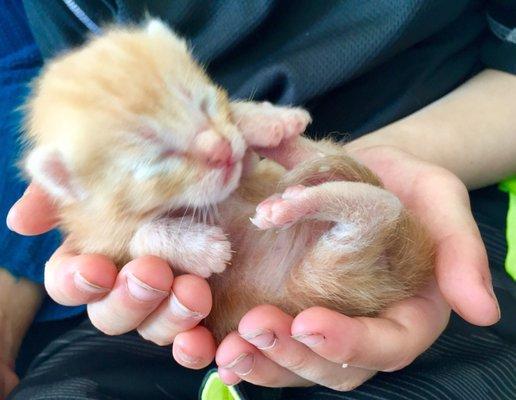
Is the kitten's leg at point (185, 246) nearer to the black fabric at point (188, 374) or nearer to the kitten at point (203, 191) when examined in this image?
the kitten at point (203, 191)

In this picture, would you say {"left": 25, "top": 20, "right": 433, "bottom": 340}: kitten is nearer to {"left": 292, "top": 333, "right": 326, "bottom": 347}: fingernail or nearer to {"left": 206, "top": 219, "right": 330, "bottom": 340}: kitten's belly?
{"left": 206, "top": 219, "right": 330, "bottom": 340}: kitten's belly

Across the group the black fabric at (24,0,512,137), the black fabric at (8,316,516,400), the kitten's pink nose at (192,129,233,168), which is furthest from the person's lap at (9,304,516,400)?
the black fabric at (24,0,512,137)

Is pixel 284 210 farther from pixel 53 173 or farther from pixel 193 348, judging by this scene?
pixel 53 173

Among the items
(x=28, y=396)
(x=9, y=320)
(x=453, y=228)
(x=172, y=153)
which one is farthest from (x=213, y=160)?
(x=9, y=320)

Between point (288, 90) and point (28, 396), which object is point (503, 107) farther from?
point (28, 396)

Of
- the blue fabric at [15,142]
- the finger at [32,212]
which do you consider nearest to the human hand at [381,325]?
the finger at [32,212]

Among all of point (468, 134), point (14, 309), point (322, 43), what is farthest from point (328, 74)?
point (14, 309)
